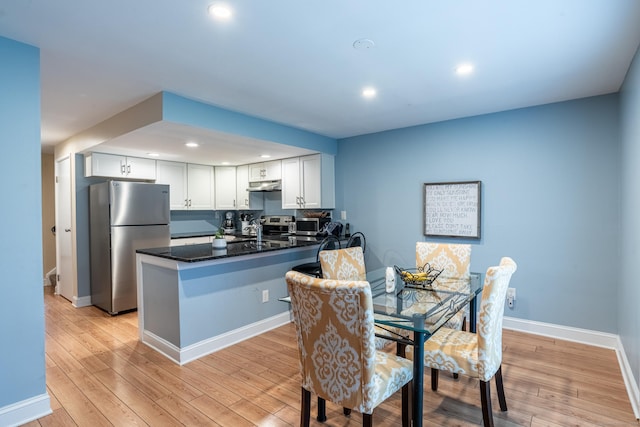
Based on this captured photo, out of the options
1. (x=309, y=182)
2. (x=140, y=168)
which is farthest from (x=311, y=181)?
(x=140, y=168)

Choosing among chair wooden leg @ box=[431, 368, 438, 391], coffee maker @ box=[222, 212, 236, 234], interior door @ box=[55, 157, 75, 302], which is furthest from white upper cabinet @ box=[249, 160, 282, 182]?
chair wooden leg @ box=[431, 368, 438, 391]

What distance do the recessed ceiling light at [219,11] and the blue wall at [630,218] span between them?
2514 millimetres

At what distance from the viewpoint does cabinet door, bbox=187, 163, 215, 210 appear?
5293 mm

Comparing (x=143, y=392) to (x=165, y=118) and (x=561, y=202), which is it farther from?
(x=561, y=202)

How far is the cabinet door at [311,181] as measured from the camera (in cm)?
459

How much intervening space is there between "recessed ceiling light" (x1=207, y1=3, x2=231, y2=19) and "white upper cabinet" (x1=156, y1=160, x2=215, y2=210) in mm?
3624

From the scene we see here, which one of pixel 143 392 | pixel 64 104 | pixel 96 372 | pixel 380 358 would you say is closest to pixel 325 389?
pixel 380 358

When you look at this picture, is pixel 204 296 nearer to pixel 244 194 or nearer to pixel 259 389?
pixel 259 389

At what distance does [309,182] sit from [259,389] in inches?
113

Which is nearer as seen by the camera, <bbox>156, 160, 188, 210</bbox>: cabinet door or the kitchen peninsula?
the kitchen peninsula

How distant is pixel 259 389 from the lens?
7.80ft

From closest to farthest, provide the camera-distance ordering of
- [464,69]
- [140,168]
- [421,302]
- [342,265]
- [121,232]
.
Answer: [421,302] < [464,69] < [342,265] < [121,232] < [140,168]

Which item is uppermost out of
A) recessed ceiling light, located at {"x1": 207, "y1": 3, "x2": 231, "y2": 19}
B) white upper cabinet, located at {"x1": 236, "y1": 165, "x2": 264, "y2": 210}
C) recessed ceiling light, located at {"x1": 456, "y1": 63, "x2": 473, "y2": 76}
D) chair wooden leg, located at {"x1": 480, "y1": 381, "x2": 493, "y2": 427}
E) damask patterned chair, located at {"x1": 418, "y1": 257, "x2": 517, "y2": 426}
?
recessed ceiling light, located at {"x1": 207, "y1": 3, "x2": 231, "y2": 19}

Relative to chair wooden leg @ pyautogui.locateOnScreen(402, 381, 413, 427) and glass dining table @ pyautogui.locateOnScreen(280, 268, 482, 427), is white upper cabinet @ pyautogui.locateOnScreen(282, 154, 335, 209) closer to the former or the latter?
glass dining table @ pyautogui.locateOnScreen(280, 268, 482, 427)
